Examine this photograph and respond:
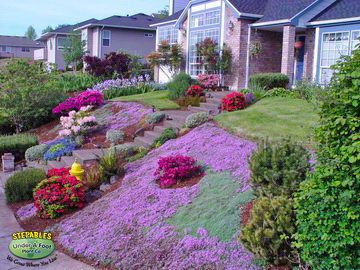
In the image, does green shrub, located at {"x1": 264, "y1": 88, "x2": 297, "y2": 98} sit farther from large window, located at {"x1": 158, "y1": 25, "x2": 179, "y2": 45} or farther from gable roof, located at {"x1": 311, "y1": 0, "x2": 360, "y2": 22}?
large window, located at {"x1": 158, "y1": 25, "x2": 179, "y2": 45}

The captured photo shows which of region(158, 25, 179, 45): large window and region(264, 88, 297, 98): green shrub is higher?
region(158, 25, 179, 45): large window

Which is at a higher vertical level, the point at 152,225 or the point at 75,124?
the point at 75,124

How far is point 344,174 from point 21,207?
21.4 ft

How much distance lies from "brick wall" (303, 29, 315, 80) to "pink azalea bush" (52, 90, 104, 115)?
802 cm

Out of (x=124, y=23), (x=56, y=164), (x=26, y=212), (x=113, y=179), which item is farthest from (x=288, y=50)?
(x=124, y=23)

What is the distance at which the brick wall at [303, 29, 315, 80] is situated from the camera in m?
17.1

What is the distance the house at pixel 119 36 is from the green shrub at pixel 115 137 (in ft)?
75.3

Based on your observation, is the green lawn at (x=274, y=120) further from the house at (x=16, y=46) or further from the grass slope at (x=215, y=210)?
the house at (x=16, y=46)

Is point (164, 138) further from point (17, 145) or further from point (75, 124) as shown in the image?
point (17, 145)

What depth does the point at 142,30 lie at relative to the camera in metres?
35.2

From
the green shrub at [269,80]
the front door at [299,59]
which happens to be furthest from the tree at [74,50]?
the green shrub at [269,80]

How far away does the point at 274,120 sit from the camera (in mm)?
9859

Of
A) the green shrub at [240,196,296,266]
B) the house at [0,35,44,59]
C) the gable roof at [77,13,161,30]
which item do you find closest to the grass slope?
the green shrub at [240,196,296,266]

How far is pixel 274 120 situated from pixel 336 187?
6.19 metres
